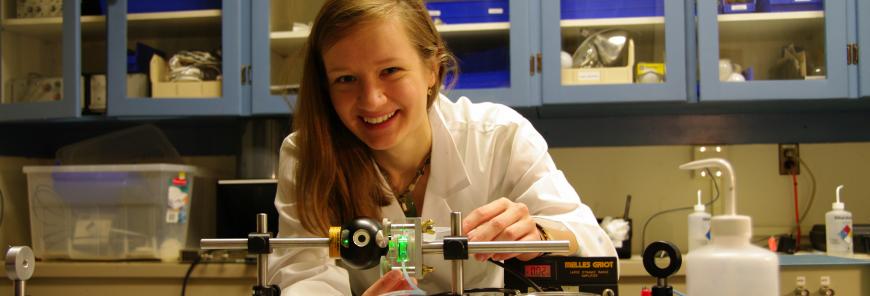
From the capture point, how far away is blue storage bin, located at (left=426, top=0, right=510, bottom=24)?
81.7 inches

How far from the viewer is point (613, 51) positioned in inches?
81.1

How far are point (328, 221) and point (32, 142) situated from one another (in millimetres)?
1822

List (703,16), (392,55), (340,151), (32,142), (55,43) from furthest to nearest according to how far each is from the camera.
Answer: (32,142)
(55,43)
(703,16)
(340,151)
(392,55)

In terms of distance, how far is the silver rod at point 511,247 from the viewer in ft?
2.11

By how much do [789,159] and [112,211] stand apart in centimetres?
208

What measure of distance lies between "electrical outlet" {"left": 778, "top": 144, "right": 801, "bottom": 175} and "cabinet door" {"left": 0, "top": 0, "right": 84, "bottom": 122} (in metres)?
2.19

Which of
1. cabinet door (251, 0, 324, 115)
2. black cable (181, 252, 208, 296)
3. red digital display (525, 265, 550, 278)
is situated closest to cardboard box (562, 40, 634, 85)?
cabinet door (251, 0, 324, 115)

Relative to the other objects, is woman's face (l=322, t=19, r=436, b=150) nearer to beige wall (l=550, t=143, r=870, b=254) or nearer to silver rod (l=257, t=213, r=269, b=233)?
silver rod (l=257, t=213, r=269, b=233)

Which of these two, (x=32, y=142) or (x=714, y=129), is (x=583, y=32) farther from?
(x=32, y=142)

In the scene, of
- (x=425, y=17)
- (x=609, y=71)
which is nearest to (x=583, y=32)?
(x=609, y=71)

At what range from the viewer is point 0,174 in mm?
2215

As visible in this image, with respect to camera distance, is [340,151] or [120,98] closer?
[340,151]

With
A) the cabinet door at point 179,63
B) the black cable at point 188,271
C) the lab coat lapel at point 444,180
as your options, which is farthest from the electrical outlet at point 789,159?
the black cable at point 188,271

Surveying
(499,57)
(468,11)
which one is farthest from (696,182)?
(468,11)
